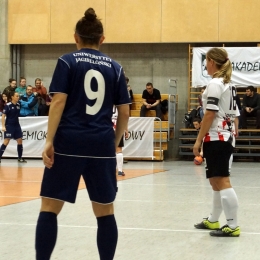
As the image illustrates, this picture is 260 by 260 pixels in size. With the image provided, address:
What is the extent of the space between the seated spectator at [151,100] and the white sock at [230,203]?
39.7 ft

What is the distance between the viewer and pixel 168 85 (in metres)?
19.2

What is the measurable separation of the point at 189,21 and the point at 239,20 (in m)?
1.53

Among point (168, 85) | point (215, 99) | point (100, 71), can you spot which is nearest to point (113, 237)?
point (100, 71)

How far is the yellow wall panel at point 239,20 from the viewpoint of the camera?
59.5 ft

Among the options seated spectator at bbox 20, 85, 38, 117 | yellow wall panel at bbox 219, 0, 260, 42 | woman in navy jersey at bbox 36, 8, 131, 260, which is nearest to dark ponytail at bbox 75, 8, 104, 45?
woman in navy jersey at bbox 36, 8, 131, 260

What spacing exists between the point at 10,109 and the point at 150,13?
226 inches

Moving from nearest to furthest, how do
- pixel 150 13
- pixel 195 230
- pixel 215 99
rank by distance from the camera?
1. pixel 215 99
2. pixel 195 230
3. pixel 150 13

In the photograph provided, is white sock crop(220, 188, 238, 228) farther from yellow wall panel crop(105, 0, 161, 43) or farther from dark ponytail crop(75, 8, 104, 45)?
yellow wall panel crop(105, 0, 161, 43)

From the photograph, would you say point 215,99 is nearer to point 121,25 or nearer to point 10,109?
point 10,109

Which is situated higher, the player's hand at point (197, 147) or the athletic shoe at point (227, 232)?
the player's hand at point (197, 147)

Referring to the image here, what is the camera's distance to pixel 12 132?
15.9 meters

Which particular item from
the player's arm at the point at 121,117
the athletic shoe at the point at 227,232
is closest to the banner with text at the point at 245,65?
the athletic shoe at the point at 227,232

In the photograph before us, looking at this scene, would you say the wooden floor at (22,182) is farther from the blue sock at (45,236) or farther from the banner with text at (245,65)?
the banner with text at (245,65)

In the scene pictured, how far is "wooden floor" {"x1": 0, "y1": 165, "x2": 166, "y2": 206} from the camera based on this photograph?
8586mm
